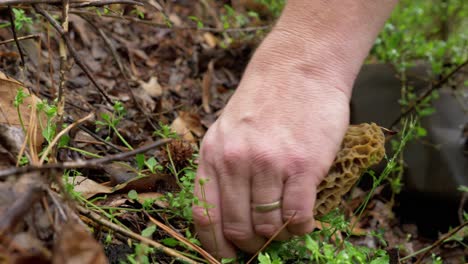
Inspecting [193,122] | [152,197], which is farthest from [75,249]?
[193,122]

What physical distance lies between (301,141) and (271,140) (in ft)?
0.28

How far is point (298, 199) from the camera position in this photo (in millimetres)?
1361

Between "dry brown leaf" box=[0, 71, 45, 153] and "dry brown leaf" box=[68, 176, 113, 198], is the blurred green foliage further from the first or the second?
"dry brown leaf" box=[0, 71, 45, 153]

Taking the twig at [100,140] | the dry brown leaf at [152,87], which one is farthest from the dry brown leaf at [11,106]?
the dry brown leaf at [152,87]

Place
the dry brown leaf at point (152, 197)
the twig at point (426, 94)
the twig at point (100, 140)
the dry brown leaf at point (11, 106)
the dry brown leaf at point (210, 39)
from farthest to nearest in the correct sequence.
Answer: the dry brown leaf at point (210, 39), the twig at point (426, 94), the twig at point (100, 140), the dry brown leaf at point (152, 197), the dry brown leaf at point (11, 106)

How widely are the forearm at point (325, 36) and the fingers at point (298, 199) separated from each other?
0.38 m

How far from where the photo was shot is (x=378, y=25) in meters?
1.69

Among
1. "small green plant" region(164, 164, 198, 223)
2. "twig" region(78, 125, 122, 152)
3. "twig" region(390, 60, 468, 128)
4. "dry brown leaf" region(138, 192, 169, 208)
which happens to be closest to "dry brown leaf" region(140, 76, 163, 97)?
"twig" region(78, 125, 122, 152)

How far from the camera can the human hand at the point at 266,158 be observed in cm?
136

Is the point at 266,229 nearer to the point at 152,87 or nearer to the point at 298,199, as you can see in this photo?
the point at 298,199

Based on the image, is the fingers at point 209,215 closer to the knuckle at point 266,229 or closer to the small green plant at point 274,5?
the knuckle at point 266,229

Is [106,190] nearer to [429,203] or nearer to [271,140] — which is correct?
[271,140]

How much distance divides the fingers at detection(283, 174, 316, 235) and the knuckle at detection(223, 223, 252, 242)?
0.12 meters

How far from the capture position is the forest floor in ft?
3.43
